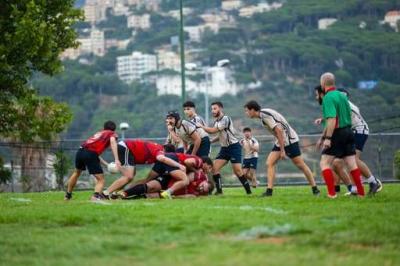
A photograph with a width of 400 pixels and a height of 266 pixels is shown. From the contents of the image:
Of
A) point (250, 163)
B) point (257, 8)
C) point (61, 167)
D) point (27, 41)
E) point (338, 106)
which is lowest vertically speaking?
point (61, 167)

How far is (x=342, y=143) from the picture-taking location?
1720cm

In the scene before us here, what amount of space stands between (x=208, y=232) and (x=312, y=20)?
131347 mm

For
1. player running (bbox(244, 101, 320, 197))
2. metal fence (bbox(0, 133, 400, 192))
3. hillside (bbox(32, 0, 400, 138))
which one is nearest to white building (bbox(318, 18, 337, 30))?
hillside (bbox(32, 0, 400, 138))

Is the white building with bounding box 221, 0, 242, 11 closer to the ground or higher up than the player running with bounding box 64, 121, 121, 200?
higher up

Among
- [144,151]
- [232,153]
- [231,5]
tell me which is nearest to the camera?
[144,151]

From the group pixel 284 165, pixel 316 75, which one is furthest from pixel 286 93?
pixel 284 165

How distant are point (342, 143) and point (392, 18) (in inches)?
4881

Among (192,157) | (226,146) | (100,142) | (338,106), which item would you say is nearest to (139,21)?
(226,146)

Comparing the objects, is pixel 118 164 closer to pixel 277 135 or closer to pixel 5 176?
pixel 277 135

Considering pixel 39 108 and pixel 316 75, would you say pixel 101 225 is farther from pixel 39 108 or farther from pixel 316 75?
pixel 316 75

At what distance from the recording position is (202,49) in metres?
150

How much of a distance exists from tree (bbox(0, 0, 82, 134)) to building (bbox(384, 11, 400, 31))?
107507 mm

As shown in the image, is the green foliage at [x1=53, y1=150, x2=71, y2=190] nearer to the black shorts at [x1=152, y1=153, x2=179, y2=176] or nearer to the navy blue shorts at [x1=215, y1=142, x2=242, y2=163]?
the navy blue shorts at [x1=215, y1=142, x2=242, y2=163]

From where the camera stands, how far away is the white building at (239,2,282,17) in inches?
6009
